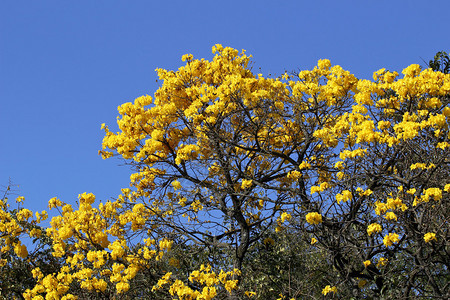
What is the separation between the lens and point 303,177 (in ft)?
31.7

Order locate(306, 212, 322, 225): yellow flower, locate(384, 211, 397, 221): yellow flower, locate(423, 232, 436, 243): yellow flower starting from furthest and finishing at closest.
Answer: locate(306, 212, 322, 225): yellow flower, locate(384, 211, 397, 221): yellow flower, locate(423, 232, 436, 243): yellow flower

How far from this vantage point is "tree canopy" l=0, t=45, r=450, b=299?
7977 mm

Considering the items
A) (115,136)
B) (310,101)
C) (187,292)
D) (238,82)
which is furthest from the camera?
(115,136)

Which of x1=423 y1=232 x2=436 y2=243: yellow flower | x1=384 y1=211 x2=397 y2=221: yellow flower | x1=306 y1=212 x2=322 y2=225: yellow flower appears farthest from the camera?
x1=306 y1=212 x2=322 y2=225: yellow flower

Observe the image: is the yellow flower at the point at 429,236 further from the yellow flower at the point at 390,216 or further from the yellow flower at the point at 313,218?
the yellow flower at the point at 313,218

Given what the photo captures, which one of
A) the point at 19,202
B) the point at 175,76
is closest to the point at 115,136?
the point at 175,76

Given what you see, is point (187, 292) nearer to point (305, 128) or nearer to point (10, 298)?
point (305, 128)

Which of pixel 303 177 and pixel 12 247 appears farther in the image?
pixel 12 247

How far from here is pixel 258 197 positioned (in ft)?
28.8

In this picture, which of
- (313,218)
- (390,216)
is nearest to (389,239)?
(390,216)

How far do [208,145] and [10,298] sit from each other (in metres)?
5.48

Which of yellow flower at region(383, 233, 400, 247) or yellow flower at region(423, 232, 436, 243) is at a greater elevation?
yellow flower at region(383, 233, 400, 247)

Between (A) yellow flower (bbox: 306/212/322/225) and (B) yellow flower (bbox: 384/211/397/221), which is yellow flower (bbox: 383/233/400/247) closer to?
(B) yellow flower (bbox: 384/211/397/221)

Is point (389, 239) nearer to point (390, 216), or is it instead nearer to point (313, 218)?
point (390, 216)
